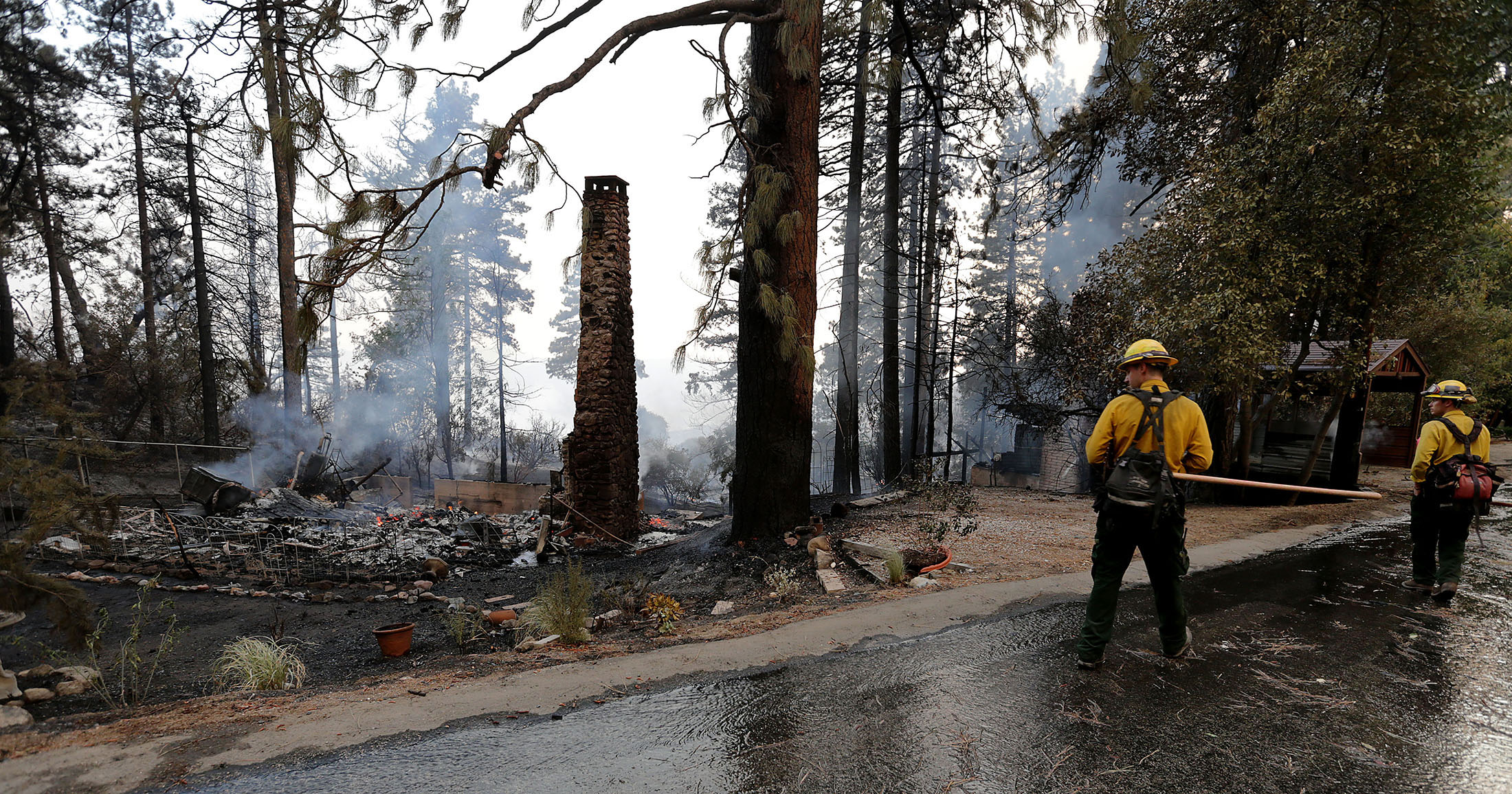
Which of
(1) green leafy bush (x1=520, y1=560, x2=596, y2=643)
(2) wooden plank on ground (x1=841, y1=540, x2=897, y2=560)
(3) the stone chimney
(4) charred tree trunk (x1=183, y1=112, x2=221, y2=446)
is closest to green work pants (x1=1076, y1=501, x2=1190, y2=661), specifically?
(2) wooden plank on ground (x1=841, y1=540, x2=897, y2=560)

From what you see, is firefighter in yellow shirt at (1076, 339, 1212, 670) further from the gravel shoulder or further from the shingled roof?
the shingled roof

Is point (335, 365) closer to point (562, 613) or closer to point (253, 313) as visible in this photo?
point (253, 313)

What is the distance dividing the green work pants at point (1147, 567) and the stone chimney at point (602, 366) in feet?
27.7

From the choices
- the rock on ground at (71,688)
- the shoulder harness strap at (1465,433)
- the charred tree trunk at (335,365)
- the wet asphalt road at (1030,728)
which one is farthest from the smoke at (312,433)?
the shoulder harness strap at (1465,433)

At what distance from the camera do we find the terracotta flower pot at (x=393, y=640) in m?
5.67

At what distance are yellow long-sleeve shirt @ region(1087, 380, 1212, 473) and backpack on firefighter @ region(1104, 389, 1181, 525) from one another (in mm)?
32

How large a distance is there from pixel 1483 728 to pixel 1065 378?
12.7 meters

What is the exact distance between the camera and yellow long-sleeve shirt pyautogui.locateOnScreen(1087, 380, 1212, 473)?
13.7 ft

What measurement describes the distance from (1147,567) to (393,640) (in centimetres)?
617

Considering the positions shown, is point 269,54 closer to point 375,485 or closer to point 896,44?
point 896,44

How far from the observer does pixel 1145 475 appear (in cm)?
405

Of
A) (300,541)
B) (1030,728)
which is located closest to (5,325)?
(300,541)

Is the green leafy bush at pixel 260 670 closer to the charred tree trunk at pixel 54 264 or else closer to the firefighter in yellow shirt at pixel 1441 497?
the firefighter in yellow shirt at pixel 1441 497

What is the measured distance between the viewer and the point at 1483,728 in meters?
3.42
